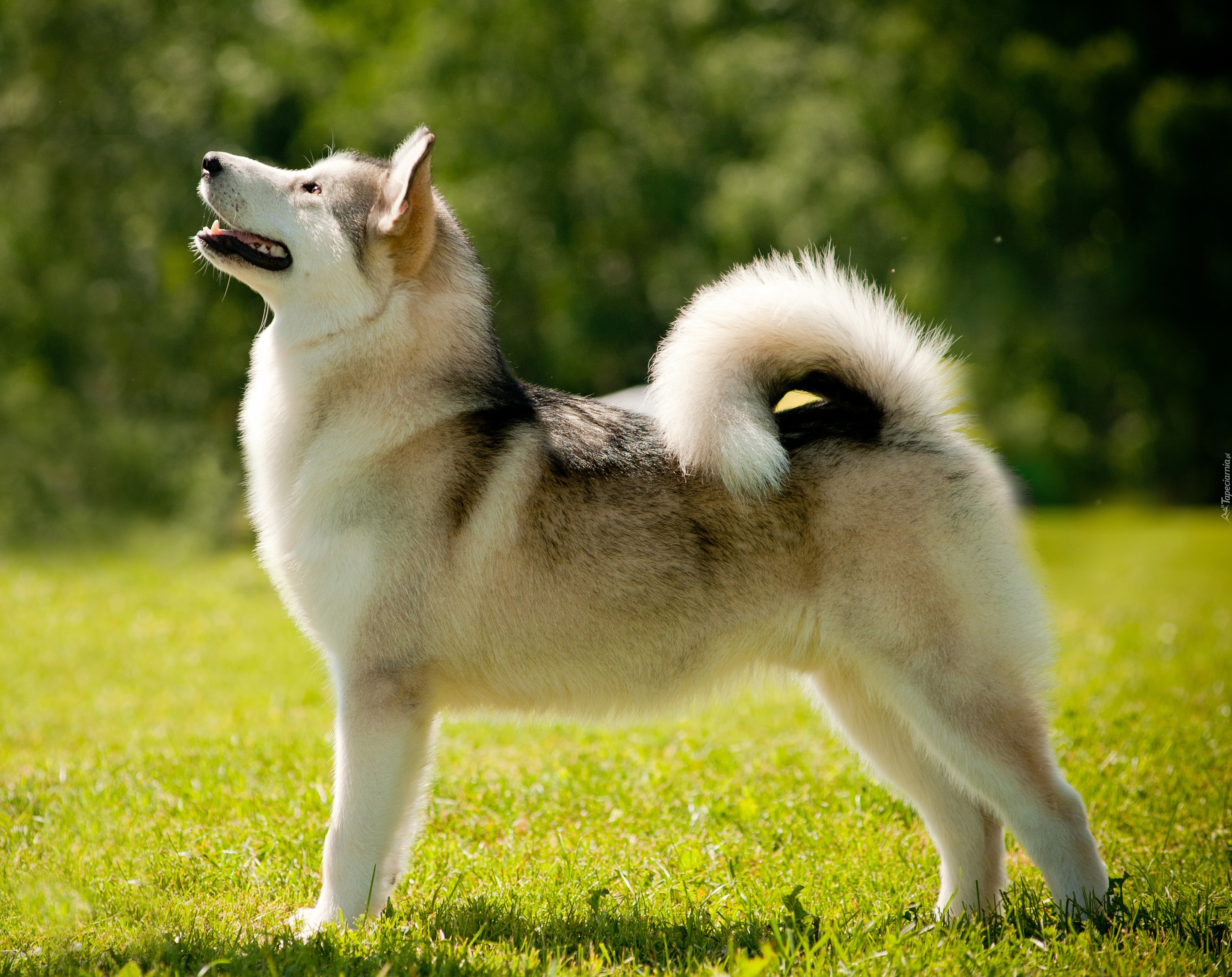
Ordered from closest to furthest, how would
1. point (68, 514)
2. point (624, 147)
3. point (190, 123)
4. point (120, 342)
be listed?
point (68, 514), point (190, 123), point (120, 342), point (624, 147)

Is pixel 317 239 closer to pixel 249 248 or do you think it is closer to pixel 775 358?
pixel 249 248

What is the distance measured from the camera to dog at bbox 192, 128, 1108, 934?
329cm

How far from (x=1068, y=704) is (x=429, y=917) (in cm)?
387

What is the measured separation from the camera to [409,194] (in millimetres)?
3385

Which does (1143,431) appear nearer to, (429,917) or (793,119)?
(793,119)

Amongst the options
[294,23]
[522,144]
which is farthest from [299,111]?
[522,144]

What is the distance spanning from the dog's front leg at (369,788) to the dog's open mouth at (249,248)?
51.9 inches

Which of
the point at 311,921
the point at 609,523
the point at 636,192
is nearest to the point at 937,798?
the point at 609,523

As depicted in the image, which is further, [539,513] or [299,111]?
[299,111]

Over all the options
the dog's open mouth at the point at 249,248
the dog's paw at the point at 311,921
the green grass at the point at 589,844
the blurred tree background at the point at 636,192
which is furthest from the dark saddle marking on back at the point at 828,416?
the blurred tree background at the point at 636,192

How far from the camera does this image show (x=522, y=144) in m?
16.1

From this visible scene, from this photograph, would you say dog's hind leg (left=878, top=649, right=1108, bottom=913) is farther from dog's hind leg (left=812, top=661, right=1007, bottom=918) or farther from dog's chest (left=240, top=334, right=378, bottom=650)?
dog's chest (left=240, top=334, right=378, bottom=650)

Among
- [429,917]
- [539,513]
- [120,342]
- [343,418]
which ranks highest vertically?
[120,342]

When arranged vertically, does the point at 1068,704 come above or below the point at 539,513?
below
